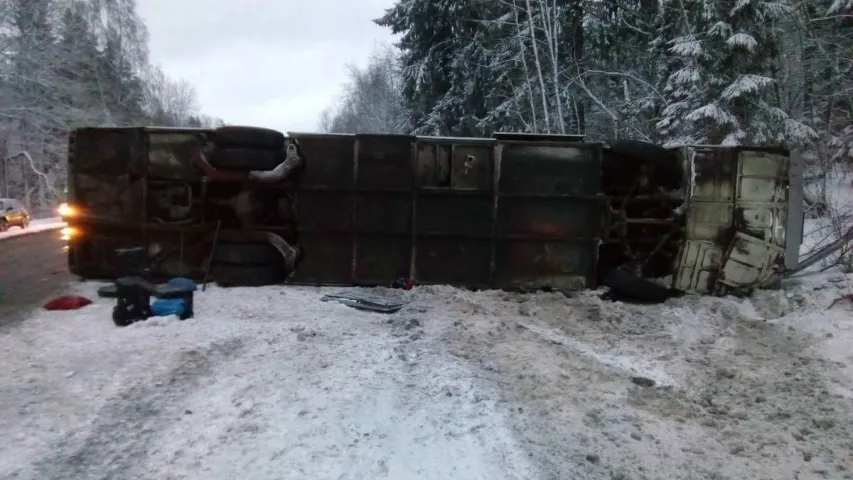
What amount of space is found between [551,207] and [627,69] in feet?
60.7

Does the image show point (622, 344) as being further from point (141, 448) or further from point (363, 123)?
point (363, 123)

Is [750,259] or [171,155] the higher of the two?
[171,155]

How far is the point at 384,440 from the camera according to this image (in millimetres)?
3902

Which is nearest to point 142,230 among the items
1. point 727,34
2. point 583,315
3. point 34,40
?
point 583,315

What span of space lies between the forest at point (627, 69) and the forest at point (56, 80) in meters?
13.5

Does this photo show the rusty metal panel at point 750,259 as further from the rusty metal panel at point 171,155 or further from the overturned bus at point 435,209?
the rusty metal panel at point 171,155

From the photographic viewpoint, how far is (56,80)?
2892cm

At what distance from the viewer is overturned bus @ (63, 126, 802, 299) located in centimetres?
836

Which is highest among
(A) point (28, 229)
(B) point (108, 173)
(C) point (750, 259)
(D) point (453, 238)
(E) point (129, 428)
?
(B) point (108, 173)

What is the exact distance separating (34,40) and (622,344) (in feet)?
102

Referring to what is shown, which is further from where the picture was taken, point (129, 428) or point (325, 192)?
point (325, 192)

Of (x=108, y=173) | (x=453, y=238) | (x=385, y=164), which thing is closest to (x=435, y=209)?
(x=453, y=238)

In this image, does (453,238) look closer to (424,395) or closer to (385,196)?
(385,196)

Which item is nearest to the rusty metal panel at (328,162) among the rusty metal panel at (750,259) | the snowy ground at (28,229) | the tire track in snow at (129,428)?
the tire track in snow at (129,428)
